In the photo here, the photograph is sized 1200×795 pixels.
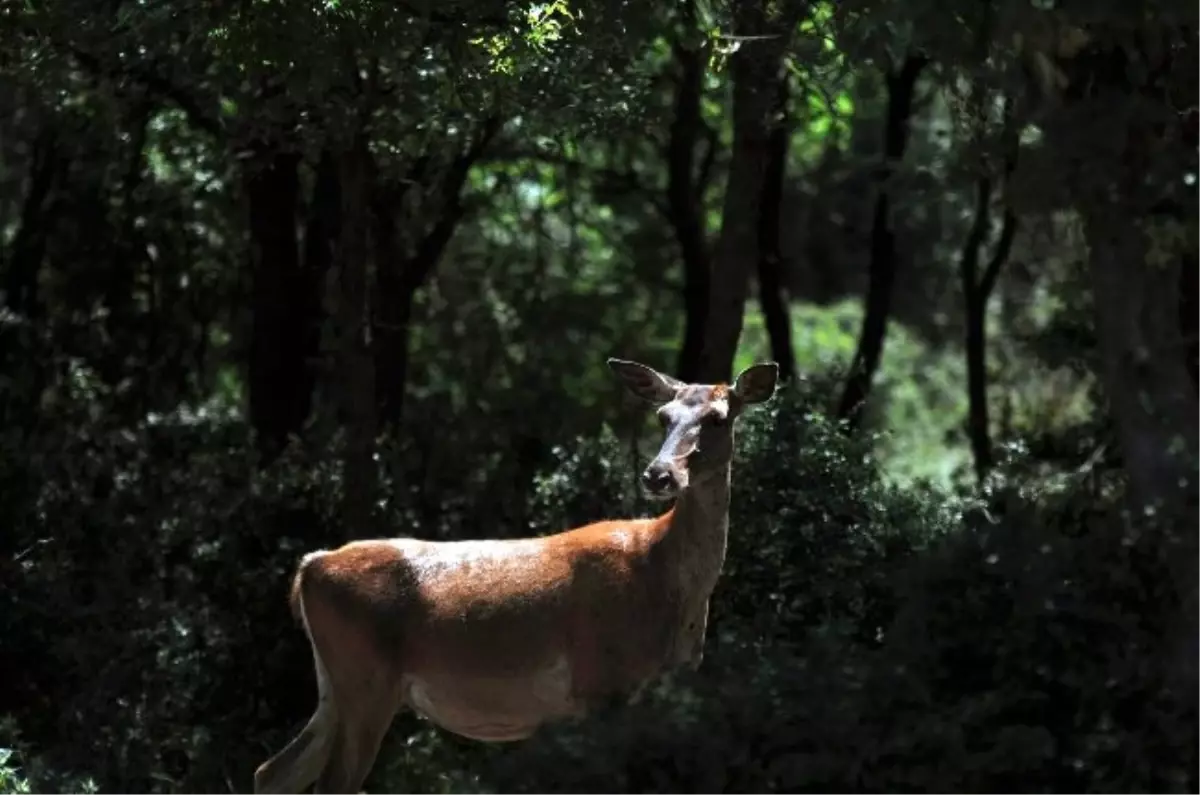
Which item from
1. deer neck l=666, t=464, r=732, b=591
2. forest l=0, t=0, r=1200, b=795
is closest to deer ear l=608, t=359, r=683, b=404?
deer neck l=666, t=464, r=732, b=591

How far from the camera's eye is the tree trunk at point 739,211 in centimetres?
1220

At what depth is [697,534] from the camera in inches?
360

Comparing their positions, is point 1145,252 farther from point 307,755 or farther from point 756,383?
point 307,755

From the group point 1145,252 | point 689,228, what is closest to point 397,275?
point 689,228

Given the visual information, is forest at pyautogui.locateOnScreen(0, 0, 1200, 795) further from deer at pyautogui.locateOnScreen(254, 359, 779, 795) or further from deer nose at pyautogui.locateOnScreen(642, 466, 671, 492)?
deer nose at pyautogui.locateOnScreen(642, 466, 671, 492)

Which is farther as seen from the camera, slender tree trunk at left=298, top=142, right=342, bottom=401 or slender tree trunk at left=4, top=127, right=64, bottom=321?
slender tree trunk at left=4, top=127, right=64, bottom=321

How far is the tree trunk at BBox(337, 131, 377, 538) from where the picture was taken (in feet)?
37.5

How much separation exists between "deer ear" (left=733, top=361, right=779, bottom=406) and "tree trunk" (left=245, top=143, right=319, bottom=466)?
6102 mm

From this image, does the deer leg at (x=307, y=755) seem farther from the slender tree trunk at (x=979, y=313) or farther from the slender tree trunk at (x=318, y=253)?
the slender tree trunk at (x=979, y=313)

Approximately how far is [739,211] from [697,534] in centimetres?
366

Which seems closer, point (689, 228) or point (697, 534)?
point (697, 534)

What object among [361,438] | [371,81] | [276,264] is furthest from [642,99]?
[276,264]

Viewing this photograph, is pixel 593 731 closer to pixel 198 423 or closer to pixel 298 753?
pixel 298 753

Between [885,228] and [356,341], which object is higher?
[885,228]
